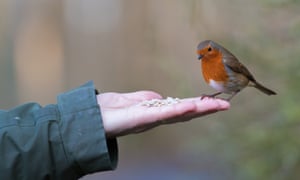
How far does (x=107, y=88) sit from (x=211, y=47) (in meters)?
2.02

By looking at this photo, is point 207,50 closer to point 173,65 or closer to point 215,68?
point 215,68

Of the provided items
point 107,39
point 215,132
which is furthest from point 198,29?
point 107,39

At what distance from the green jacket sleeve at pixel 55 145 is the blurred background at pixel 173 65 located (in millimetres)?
762

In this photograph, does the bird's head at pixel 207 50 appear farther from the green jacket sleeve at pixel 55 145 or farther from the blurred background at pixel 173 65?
the green jacket sleeve at pixel 55 145

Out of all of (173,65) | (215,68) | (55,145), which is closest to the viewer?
(55,145)

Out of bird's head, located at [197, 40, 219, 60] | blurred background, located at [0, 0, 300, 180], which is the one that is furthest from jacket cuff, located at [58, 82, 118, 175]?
blurred background, located at [0, 0, 300, 180]

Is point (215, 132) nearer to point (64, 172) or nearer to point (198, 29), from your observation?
point (198, 29)

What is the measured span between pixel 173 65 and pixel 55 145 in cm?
157

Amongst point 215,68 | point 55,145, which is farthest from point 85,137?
point 215,68

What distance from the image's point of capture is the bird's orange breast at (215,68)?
1.55m

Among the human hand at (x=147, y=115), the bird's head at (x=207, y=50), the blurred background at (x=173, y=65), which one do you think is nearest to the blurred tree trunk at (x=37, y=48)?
the blurred background at (x=173, y=65)

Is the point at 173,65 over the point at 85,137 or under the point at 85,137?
under

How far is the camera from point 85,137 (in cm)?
98

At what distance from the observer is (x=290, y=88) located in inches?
67.9
